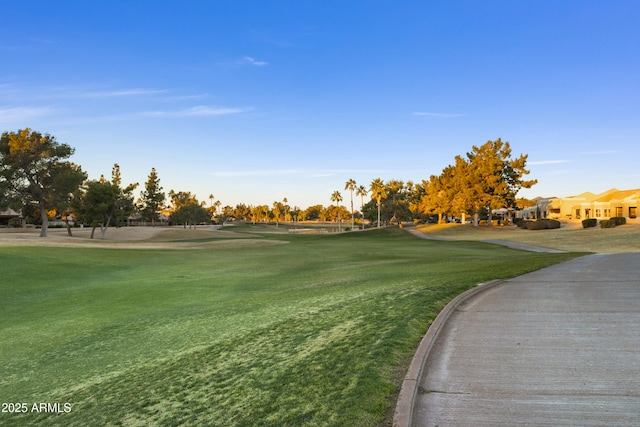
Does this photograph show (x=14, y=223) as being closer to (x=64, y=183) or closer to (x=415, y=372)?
(x=64, y=183)

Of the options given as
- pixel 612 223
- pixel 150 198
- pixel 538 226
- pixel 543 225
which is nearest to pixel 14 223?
pixel 150 198

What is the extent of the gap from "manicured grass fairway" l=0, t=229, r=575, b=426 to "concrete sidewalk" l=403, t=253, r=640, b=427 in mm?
562

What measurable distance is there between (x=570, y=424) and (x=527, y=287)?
333 inches

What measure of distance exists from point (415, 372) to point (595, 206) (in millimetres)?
83093

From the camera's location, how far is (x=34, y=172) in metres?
49.4

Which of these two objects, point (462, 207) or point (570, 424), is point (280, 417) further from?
point (462, 207)

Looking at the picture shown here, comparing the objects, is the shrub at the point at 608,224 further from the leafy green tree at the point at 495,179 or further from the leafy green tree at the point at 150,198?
the leafy green tree at the point at 150,198

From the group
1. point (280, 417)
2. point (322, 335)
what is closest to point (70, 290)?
point (322, 335)

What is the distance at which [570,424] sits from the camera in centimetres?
435

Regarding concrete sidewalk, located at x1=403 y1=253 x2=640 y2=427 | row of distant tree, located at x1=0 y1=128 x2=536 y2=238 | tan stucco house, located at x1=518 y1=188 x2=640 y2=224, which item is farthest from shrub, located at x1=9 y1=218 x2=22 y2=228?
tan stucco house, located at x1=518 y1=188 x2=640 y2=224

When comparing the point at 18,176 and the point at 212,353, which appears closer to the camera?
the point at 212,353

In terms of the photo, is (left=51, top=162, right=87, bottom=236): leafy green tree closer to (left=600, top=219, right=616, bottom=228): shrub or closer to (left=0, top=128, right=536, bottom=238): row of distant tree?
(left=0, top=128, right=536, bottom=238): row of distant tree

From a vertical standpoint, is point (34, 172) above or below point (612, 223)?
above

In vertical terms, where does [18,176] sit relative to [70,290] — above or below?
above
